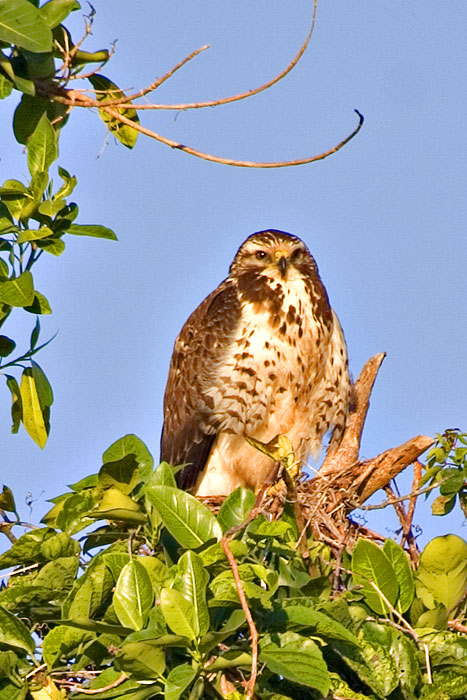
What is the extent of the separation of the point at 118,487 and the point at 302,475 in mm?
1542

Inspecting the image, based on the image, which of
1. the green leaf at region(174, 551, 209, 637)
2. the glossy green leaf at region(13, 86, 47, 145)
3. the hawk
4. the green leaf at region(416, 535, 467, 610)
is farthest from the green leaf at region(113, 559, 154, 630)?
the hawk

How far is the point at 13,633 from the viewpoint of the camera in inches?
135

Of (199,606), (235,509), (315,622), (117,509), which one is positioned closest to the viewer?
(199,606)

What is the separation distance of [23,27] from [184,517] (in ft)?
4.93

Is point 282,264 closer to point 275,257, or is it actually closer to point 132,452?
point 275,257

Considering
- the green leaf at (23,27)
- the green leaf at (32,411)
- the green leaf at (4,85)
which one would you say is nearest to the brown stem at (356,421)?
the green leaf at (32,411)

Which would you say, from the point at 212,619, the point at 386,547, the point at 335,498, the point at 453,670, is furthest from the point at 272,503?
the point at 212,619

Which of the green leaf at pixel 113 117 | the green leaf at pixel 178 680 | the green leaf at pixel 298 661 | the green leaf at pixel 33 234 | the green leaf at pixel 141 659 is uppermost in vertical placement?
the green leaf at pixel 113 117

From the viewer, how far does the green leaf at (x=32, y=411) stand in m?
3.82

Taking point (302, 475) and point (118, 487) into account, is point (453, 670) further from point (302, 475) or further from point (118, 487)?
point (302, 475)

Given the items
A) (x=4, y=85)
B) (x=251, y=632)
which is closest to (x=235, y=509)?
(x=251, y=632)

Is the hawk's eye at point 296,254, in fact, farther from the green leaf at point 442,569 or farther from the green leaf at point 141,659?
the green leaf at point 141,659

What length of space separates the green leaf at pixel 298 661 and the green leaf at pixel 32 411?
1121mm

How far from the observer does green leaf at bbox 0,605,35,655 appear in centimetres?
342
